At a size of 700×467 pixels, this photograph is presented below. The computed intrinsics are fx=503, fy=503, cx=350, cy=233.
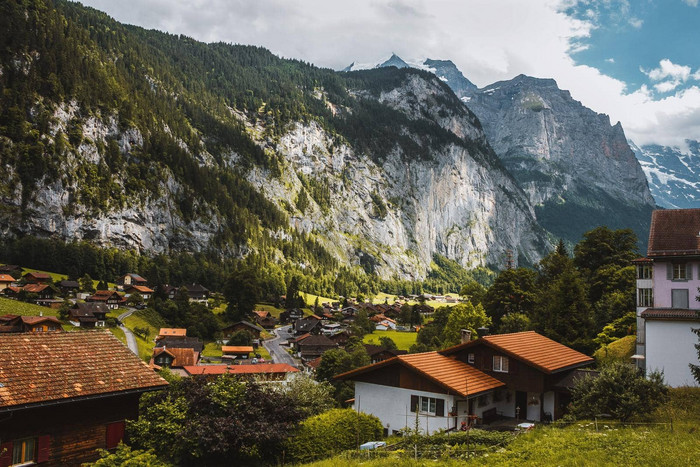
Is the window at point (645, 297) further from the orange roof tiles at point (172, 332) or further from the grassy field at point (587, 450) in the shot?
the orange roof tiles at point (172, 332)

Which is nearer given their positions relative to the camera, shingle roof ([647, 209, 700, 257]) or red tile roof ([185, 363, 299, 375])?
shingle roof ([647, 209, 700, 257])

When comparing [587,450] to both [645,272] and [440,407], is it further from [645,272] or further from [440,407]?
[645,272]

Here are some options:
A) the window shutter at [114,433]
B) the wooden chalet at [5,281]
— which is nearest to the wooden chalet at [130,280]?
the wooden chalet at [5,281]

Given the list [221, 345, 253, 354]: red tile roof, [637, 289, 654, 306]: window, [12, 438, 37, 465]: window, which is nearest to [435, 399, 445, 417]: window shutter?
[12, 438, 37, 465]: window

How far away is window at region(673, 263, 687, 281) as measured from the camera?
30922 millimetres

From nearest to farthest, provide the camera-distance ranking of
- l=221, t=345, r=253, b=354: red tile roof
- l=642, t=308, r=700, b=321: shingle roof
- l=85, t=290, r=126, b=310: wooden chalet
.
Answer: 1. l=642, t=308, r=700, b=321: shingle roof
2. l=221, t=345, r=253, b=354: red tile roof
3. l=85, t=290, r=126, b=310: wooden chalet

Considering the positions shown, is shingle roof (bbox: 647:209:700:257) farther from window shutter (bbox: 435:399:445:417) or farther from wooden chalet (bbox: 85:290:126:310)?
wooden chalet (bbox: 85:290:126:310)

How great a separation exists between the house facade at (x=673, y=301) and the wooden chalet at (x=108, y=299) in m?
85.0

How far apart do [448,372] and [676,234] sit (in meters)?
17.6

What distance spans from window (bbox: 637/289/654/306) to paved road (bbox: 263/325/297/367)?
5444 cm

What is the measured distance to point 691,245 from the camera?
30.7m

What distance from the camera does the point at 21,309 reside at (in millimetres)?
73062

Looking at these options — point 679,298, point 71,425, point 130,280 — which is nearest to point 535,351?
point 679,298

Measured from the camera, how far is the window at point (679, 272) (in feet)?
101
